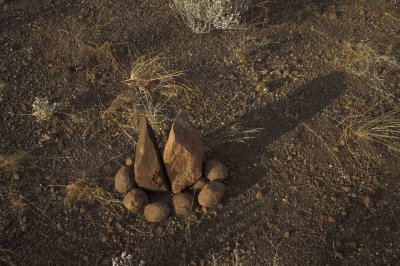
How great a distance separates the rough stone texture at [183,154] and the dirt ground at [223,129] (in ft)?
0.81

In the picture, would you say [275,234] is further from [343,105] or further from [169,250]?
[343,105]

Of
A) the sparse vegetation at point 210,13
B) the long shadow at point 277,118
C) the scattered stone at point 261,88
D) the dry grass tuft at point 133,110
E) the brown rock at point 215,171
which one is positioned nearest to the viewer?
the brown rock at point 215,171

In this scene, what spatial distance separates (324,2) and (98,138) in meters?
2.26

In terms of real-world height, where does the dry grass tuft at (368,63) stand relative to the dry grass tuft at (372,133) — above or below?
above

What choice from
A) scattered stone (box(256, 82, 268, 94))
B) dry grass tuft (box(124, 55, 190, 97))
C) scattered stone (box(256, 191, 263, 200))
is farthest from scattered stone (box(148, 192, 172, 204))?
scattered stone (box(256, 82, 268, 94))

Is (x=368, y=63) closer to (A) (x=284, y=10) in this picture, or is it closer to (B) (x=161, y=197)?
(A) (x=284, y=10)

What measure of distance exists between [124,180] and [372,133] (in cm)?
174

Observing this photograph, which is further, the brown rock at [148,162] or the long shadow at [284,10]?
the long shadow at [284,10]

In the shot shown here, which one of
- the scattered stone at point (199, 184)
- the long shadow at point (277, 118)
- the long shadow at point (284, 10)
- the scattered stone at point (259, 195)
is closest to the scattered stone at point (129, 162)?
the scattered stone at point (199, 184)

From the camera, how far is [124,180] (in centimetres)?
279

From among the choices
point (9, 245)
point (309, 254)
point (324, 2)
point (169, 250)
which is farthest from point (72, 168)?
point (324, 2)

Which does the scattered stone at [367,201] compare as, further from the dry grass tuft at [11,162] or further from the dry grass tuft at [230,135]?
the dry grass tuft at [11,162]

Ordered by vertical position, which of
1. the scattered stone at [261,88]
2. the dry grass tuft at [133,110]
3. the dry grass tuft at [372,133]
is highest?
the dry grass tuft at [133,110]

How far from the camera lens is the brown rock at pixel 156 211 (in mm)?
2713
